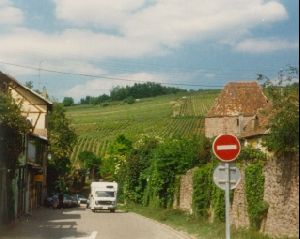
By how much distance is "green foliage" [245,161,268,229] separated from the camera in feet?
69.0

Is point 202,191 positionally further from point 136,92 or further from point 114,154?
point 136,92

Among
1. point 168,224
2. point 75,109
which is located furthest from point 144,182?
point 75,109

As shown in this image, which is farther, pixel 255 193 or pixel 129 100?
pixel 129 100

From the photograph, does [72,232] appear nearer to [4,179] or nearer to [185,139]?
[4,179]

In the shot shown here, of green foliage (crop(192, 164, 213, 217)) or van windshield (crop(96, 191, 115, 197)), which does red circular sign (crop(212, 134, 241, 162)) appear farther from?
van windshield (crop(96, 191, 115, 197))

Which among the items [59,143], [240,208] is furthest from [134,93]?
[240,208]

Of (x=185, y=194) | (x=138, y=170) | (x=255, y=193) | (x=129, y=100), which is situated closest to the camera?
(x=255, y=193)

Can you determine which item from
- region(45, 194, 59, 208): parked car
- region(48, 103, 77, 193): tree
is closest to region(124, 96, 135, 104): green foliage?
region(48, 103, 77, 193): tree

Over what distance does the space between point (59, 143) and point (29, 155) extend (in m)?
31.2

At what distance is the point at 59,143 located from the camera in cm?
7712

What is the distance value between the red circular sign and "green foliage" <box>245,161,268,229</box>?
23.8 ft

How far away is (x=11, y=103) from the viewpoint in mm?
26250

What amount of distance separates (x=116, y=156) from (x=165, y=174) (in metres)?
42.4

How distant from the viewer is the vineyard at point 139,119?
327 feet
